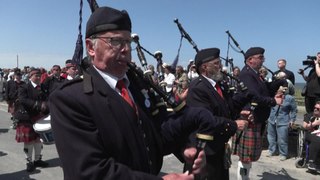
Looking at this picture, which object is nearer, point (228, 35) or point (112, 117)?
point (112, 117)

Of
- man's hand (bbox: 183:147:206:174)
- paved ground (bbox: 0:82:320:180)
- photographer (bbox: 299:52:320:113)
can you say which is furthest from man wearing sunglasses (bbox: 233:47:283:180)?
man's hand (bbox: 183:147:206:174)

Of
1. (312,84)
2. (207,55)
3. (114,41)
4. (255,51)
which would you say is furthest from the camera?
(312,84)

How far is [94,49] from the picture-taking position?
67.7 inches

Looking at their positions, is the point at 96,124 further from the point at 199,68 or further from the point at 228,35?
the point at 228,35

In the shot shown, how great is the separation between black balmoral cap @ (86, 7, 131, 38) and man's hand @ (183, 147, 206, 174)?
0.75 meters

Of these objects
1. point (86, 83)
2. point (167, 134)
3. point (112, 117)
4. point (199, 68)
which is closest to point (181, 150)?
point (167, 134)

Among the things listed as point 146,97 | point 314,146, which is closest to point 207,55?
point 146,97

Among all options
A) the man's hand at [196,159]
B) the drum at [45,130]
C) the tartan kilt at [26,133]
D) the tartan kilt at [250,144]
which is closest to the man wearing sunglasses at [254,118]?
the tartan kilt at [250,144]

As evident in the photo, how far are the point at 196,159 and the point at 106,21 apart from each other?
862 mm

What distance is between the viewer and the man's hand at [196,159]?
1746 mm

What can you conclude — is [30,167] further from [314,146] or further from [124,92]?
[314,146]

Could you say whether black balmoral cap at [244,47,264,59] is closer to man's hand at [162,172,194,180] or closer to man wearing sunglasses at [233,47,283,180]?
man wearing sunglasses at [233,47,283,180]

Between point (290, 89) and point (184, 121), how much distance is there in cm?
573

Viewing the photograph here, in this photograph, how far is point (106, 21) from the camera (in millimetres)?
1686
